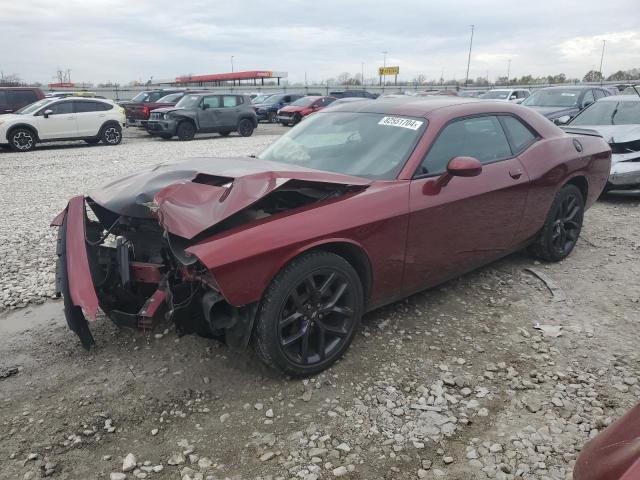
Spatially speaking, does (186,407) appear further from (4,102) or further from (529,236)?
(4,102)

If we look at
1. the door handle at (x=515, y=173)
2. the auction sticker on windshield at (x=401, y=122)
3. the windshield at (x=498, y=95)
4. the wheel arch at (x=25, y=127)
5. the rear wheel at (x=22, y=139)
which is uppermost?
the windshield at (x=498, y=95)

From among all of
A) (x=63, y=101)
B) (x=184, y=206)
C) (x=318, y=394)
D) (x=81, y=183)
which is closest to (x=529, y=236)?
(x=318, y=394)

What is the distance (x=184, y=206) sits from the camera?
9.04ft

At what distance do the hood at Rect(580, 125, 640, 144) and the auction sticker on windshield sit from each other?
193 inches

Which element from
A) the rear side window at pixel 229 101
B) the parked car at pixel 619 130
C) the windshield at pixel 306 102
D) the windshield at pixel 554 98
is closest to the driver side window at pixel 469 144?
the parked car at pixel 619 130

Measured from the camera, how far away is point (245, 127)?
18.3m

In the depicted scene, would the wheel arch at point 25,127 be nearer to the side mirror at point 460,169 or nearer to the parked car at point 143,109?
the parked car at point 143,109

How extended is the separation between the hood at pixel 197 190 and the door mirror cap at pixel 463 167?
57 cm

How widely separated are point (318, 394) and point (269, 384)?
30 cm

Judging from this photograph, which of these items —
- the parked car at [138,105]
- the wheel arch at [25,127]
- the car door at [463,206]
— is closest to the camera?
the car door at [463,206]

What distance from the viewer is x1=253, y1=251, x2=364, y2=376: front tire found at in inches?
105

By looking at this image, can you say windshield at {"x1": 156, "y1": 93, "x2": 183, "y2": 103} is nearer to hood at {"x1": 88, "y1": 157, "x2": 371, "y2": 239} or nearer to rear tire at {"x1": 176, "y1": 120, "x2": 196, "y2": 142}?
rear tire at {"x1": 176, "y1": 120, "x2": 196, "y2": 142}

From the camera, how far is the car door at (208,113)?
55.5ft

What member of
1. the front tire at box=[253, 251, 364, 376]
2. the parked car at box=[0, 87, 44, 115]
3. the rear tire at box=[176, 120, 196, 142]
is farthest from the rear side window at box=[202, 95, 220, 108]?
the front tire at box=[253, 251, 364, 376]
